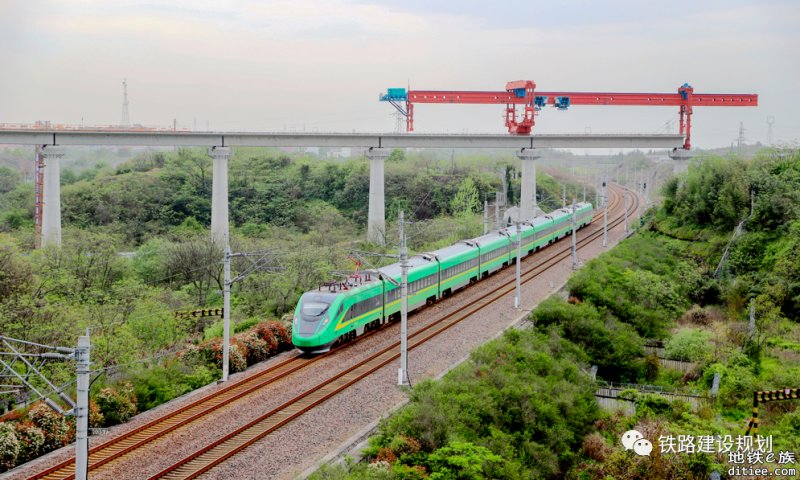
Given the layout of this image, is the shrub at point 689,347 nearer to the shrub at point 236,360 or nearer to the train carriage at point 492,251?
the train carriage at point 492,251

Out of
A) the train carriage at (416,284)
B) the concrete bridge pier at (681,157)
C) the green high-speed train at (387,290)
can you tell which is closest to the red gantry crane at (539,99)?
the concrete bridge pier at (681,157)

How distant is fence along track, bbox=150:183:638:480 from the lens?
18703 millimetres

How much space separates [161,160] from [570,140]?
5937 cm

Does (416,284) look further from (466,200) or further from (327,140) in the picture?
(466,200)

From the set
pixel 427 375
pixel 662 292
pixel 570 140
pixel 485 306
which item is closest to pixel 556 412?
pixel 427 375

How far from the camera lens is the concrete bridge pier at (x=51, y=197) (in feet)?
180

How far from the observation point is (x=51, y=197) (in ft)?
182

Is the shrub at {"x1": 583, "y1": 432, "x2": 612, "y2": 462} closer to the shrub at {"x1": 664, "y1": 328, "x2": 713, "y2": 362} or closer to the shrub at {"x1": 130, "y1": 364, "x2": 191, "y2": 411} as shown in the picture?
the shrub at {"x1": 664, "y1": 328, "x2": 713, "y2": 362}

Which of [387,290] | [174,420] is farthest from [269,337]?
[174,420]

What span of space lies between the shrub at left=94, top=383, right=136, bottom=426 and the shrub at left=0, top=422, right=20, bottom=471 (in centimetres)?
300

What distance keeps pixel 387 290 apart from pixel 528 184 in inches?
1446

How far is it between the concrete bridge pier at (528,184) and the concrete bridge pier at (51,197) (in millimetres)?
36594

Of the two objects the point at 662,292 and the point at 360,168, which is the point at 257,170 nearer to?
the point at 360,168

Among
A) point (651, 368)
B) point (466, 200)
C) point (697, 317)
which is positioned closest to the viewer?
point (651, 368)
